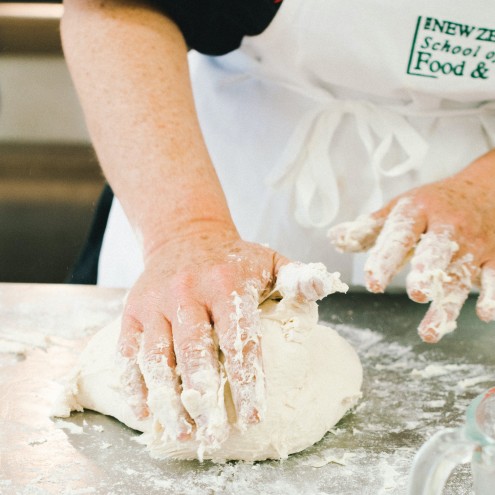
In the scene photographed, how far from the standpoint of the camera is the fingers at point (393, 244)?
1028 mm

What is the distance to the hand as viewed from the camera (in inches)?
34.0

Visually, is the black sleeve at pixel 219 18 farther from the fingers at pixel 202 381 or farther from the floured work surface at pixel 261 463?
the fingers at pixel 202 381

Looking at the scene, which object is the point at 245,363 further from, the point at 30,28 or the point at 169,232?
the point at 30,28

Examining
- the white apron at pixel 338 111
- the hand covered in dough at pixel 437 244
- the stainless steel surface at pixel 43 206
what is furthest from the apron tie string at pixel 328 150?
the stainless steel surface at pixel 43 206

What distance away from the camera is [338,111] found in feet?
4.48

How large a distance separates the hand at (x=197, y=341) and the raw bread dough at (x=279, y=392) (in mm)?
38

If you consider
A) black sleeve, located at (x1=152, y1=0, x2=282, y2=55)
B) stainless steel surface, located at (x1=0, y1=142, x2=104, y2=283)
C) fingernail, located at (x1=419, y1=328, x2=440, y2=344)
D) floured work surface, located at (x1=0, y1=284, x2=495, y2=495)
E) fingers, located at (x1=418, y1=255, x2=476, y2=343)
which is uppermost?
black sleeve, located at (x1=152, y1=0, x2=282, y2=55)

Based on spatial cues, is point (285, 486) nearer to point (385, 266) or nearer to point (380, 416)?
point (380, 416)

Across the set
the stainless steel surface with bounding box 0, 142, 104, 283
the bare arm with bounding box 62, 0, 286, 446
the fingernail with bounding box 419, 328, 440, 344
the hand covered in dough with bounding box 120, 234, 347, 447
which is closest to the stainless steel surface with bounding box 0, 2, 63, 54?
the stainless steel surface with bounding box 0, 142, 104, 283

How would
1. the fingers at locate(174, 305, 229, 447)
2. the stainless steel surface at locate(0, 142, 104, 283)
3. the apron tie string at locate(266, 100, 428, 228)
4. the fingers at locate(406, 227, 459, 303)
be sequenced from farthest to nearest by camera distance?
the stainless steel surface at locate(0, 142, 104, 283) → the apron tie string at locate(266, 100, 428, 228) → the fingers at locate(406, 227, 459, 303) → the fingers at locate(174, 305, 229, 447)

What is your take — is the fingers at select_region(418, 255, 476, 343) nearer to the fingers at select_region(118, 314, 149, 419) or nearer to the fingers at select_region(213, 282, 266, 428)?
the fingers at select_region(213, 282, 266, 428)

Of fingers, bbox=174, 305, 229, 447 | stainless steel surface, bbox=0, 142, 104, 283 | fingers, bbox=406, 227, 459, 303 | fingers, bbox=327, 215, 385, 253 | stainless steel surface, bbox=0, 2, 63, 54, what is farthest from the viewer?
stainless steel surface, bbox=0, 142, 104, 283

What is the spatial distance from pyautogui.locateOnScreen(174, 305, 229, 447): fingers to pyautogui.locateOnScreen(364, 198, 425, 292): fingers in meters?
0.25

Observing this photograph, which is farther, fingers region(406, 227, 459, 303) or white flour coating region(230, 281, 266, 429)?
fingers region(406, 227, 459, 303)
